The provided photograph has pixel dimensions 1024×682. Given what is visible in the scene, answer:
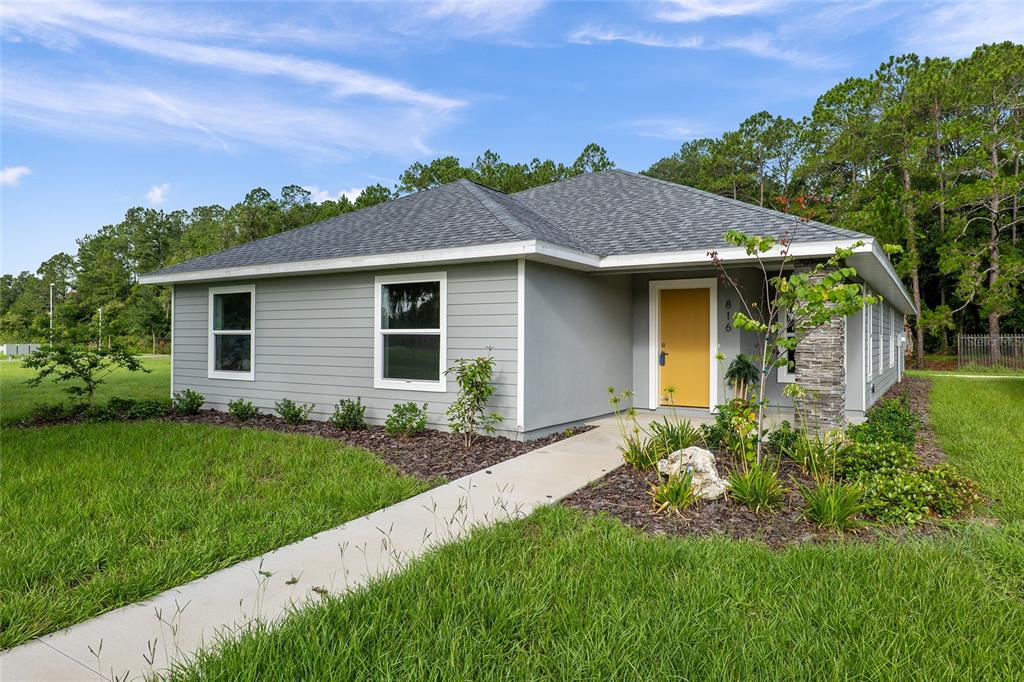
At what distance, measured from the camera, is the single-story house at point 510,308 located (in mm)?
7086

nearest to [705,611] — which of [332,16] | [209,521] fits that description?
[209,521]

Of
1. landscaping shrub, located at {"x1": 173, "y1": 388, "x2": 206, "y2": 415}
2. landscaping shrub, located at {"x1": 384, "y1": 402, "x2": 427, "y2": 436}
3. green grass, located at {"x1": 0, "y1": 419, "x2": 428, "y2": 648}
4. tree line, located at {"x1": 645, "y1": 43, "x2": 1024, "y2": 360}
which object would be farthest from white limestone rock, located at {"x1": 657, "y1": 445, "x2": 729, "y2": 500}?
tree line, located at {"x1": 645, "y1": 43, "x2": 1024, "y2": 360}

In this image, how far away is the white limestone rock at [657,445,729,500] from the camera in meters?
4.55

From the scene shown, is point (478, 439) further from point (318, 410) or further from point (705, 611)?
point (705, 611)

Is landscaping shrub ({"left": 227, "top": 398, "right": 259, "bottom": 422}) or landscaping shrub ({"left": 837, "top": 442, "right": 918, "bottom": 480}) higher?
landscaping shrub ({"left": 837, "top": 442, "right": 918, "bottom": 480})

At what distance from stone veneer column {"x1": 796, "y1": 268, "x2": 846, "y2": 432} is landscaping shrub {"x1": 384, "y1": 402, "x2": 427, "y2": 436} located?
4925 millimetres

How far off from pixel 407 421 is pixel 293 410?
235cm

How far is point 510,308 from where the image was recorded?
23.1ft

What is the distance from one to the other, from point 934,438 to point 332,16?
35.1 ft

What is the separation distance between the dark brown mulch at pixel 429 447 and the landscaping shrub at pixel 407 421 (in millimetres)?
99

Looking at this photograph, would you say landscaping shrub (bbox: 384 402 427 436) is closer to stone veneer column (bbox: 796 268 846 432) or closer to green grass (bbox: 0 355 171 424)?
stone veneer column (bbox: 796 268 846 432)

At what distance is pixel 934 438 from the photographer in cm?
746

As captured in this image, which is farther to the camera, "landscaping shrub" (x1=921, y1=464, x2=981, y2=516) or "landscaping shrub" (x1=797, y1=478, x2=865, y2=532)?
"landscaping shrub" (x1=921, y1=464, x2=981, y2=516)

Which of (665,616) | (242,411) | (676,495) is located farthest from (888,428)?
(242,411)
